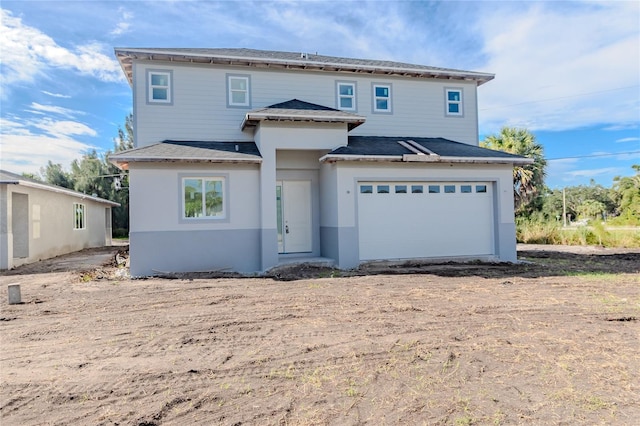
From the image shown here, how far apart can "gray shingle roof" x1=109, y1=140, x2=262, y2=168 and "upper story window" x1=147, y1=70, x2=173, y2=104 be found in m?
1.44

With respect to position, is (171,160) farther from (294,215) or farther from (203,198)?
(294,215)

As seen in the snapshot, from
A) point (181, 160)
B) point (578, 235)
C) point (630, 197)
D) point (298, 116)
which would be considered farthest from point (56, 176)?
point (630, 197)

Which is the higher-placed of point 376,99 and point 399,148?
point 376,99

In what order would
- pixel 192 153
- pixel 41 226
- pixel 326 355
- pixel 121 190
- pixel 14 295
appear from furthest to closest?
1. pixel 121 190
2. pixel 41 226
3. pixel 192 153
4. pixel 14 295
5. pixel 326 355

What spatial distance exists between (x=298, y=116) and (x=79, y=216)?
18427 mm

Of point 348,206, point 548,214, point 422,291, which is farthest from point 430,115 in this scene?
point 548,214

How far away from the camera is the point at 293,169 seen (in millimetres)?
13641

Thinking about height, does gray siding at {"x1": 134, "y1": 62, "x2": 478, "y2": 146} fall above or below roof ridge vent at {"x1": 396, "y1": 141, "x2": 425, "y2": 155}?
above

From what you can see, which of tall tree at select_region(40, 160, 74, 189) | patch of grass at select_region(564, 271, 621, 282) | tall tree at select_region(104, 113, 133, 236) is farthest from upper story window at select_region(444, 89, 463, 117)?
tall tree at select_region(40, 160, 74, 189)

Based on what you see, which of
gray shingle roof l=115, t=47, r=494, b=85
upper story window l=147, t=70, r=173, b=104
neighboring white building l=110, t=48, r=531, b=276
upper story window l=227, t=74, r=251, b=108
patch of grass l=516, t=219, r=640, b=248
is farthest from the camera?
patch of grass l=516, t=219, r=640, b=248

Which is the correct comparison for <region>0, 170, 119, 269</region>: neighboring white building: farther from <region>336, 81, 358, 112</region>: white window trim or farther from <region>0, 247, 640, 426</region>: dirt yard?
<region>336, 81, 358, 112</region>: white window trim

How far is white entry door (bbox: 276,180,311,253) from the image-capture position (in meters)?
13.6

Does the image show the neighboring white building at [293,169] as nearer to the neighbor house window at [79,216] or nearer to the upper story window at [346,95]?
the upper story window at [346,95]

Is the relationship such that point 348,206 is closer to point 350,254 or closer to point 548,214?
point 350,254
